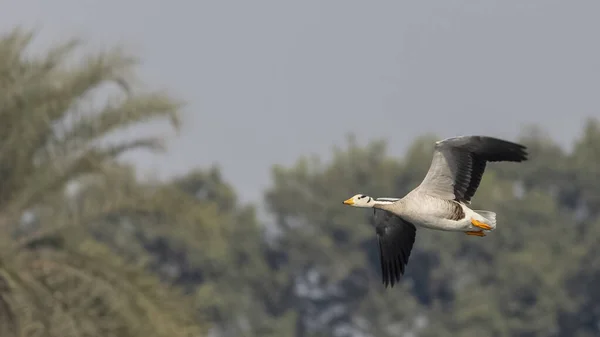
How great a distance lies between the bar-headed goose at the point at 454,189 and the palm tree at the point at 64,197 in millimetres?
4800

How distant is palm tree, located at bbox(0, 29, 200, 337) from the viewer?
1867 cm

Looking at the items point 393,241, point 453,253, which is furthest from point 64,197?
point 453,253

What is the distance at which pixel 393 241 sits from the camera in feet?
52.7

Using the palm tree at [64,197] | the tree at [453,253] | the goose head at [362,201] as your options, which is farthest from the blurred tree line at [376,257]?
the goose head at [362,201]

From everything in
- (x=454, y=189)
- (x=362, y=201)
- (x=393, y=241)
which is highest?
(x=362, y=201)

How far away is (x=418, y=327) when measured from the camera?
60656mm

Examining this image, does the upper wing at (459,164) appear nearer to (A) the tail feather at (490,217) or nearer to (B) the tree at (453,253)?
→ (A) the tail feather at (490,217)

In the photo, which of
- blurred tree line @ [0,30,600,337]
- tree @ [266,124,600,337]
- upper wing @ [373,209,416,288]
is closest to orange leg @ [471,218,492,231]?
upper wing @ [373,209,416,288]

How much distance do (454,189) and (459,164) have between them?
24 centimetres

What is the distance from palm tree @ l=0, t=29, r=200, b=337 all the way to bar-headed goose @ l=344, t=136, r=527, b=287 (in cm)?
480

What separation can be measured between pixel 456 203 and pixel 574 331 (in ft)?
152

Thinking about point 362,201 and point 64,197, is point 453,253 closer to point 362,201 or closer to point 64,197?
point 64,197

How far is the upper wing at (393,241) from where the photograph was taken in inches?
627

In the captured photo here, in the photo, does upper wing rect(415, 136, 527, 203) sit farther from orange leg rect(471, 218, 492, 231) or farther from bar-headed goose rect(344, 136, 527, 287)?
orange leg rect(471, 218, 492, 231)
